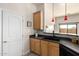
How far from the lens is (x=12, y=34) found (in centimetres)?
178

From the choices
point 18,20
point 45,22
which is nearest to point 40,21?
point 45,22

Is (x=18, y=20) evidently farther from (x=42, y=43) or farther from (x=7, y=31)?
(x=42, y=43)

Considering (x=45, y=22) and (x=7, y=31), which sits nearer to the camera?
(x=7, y=31)

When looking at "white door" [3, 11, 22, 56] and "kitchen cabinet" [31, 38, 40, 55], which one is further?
"kitchen cabinet" [31, 38, 40, 55]

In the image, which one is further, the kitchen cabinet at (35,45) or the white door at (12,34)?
the kitchen cabinet at (35,45)

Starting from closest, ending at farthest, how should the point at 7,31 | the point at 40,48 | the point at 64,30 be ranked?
1. the point at 7,31
2. the point at 64,30
3. the point at 40,48

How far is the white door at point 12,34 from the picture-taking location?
172 cm

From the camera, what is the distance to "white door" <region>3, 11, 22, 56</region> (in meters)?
1.72

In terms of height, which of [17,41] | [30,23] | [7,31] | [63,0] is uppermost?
[63,0]

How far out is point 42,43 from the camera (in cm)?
244

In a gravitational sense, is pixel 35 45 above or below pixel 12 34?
below

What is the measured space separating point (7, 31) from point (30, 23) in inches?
16.6

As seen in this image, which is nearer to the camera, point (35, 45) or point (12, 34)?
point (12, 34)

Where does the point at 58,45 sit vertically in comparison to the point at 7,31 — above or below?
below
